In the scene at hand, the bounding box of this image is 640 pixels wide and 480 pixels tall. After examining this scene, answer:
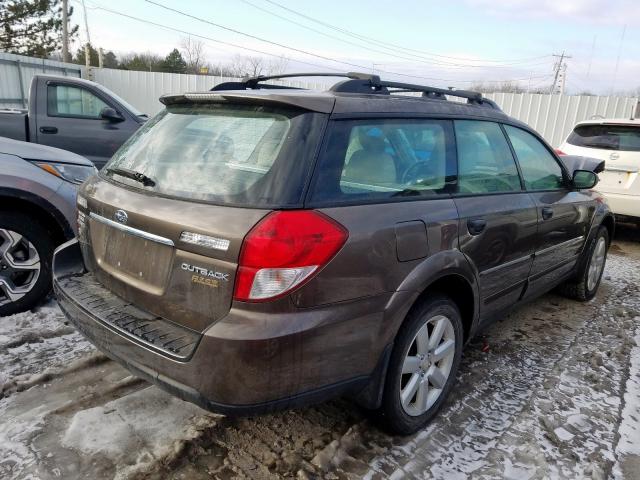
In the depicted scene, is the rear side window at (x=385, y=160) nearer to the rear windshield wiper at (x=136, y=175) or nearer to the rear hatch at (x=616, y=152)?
the rear windshield wiper at (x=136, y=175)

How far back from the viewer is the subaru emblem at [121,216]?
227 centimetres

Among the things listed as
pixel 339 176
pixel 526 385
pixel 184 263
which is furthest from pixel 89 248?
pixel 526 385

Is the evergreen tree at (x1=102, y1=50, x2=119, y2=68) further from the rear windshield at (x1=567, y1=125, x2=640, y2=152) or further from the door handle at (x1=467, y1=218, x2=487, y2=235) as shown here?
the door handle at (x1=467, y1=218, x2=487, y2=235)

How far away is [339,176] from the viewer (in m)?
2.13

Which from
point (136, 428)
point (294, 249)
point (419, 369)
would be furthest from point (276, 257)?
point (136, 428)

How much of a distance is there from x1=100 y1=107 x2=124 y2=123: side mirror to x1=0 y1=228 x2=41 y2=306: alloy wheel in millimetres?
4218

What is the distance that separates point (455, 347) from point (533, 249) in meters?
1.09

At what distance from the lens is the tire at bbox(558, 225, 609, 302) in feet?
14.7

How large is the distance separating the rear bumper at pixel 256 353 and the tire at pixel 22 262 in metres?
1.56

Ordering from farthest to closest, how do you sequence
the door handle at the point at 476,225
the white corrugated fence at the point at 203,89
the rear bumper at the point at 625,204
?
the white corrugated fence at the point at 203,89 → the rear bumper at the point at 625,204 → the door handle at the point at 476,225

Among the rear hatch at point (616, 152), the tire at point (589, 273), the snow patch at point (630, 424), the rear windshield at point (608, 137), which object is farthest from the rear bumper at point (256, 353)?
the rear windshield at point (608, 137)

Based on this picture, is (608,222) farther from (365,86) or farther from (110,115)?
(110,115)

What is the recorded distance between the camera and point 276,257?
1874 millimetres

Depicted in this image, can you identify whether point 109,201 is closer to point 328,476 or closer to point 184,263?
point 184,263
